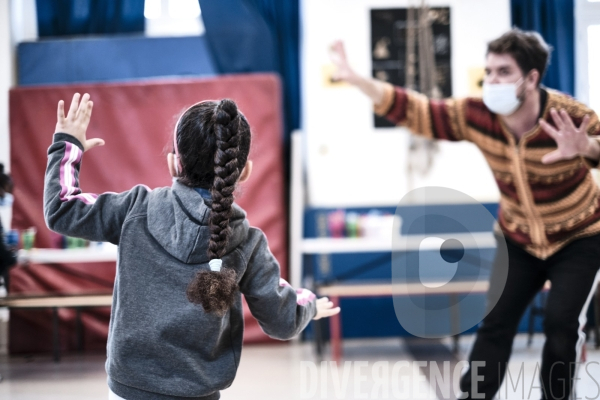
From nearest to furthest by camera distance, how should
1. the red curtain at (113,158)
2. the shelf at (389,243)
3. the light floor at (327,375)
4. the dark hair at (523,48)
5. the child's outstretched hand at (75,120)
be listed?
the child's outstretched hand at (75,120), the dark hair at (523,48), the light floor at (327,375), the shelf at (389,243), the red curtain at (113,158)

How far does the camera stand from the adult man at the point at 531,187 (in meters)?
1.98

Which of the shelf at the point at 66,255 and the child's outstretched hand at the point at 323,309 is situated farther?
the shelf at the point at 66,255

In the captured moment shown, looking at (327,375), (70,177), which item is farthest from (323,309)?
(327,375)

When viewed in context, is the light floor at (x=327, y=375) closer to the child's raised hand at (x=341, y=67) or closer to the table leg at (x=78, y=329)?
the table leg at (x=78, y=329)

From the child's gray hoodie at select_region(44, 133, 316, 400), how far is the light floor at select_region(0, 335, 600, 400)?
175 cm

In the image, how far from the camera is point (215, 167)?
4.76 ft

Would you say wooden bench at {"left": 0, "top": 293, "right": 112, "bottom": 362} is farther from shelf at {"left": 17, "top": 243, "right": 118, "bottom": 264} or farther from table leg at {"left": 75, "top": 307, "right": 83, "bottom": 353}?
shelf at {"left": 17, "top": 243, "right": 118, "bottom": 264}

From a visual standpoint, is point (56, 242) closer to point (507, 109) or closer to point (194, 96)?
point (194, 96)

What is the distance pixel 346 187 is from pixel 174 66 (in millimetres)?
1648

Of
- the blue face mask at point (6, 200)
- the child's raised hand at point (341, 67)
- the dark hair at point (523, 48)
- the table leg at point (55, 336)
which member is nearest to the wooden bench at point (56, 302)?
the table leg at point (55, 336)

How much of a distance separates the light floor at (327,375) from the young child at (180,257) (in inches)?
69.2

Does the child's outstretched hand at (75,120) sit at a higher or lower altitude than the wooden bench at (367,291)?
higher

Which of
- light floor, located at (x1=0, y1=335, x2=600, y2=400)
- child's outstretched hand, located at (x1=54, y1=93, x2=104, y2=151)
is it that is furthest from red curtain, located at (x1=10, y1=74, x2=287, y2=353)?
child's outstretched hand, located at (x1=54, y1=93, x2=104, y2=151)

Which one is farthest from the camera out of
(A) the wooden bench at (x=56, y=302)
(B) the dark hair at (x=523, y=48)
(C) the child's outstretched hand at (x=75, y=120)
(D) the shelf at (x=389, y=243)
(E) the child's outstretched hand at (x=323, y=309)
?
(D) the shelf at (x=389, y=243)
